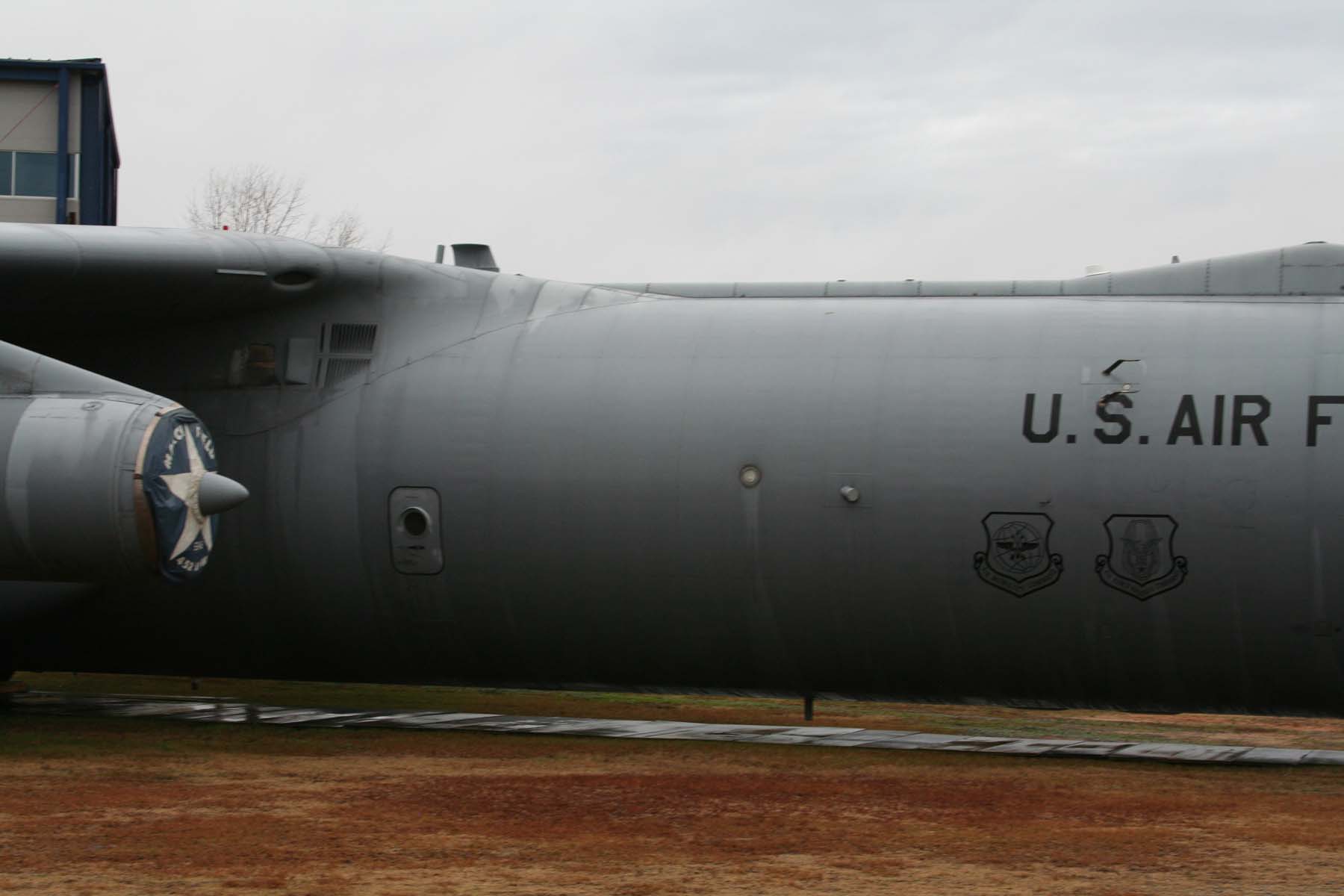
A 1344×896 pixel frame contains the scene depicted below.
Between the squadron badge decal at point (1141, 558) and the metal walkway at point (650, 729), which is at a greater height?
the squadron badge decal at point (1141, 558)

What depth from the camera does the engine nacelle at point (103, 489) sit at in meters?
11.1

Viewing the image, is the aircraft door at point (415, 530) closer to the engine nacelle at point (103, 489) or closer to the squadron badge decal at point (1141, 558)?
the engine nacelle at point (103, 489)

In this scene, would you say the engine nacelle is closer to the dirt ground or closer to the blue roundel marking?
the blue roundel marking

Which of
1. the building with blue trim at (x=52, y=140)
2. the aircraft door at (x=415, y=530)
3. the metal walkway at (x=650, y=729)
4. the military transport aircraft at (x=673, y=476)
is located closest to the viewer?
the military transport aircraft at (x=673, y=476)

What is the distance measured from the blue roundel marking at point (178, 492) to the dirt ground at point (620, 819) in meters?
1.55

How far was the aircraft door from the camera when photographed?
43.1ft

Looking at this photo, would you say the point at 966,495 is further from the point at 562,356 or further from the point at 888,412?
the point at 562,356

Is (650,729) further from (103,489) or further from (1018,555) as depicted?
(103,489)

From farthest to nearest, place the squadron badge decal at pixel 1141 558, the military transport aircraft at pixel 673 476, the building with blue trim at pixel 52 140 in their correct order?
1. the building with blue trim at pixel 52 140
2. the squadron badge decal at pixel 1141 558
3. the military transport aircraft at pixel 673 476

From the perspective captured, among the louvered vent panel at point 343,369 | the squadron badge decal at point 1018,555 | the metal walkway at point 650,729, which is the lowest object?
the metal walkway at point 650,729

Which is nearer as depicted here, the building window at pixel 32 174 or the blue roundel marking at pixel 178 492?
the blue roundel marking at pixel 178 492

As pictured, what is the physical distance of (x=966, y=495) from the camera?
12.0 meters

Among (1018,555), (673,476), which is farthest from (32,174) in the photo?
(1018,555)

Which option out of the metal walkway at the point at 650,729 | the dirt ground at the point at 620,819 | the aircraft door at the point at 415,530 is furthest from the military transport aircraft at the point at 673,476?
the metal walkway at the point at 650,729
